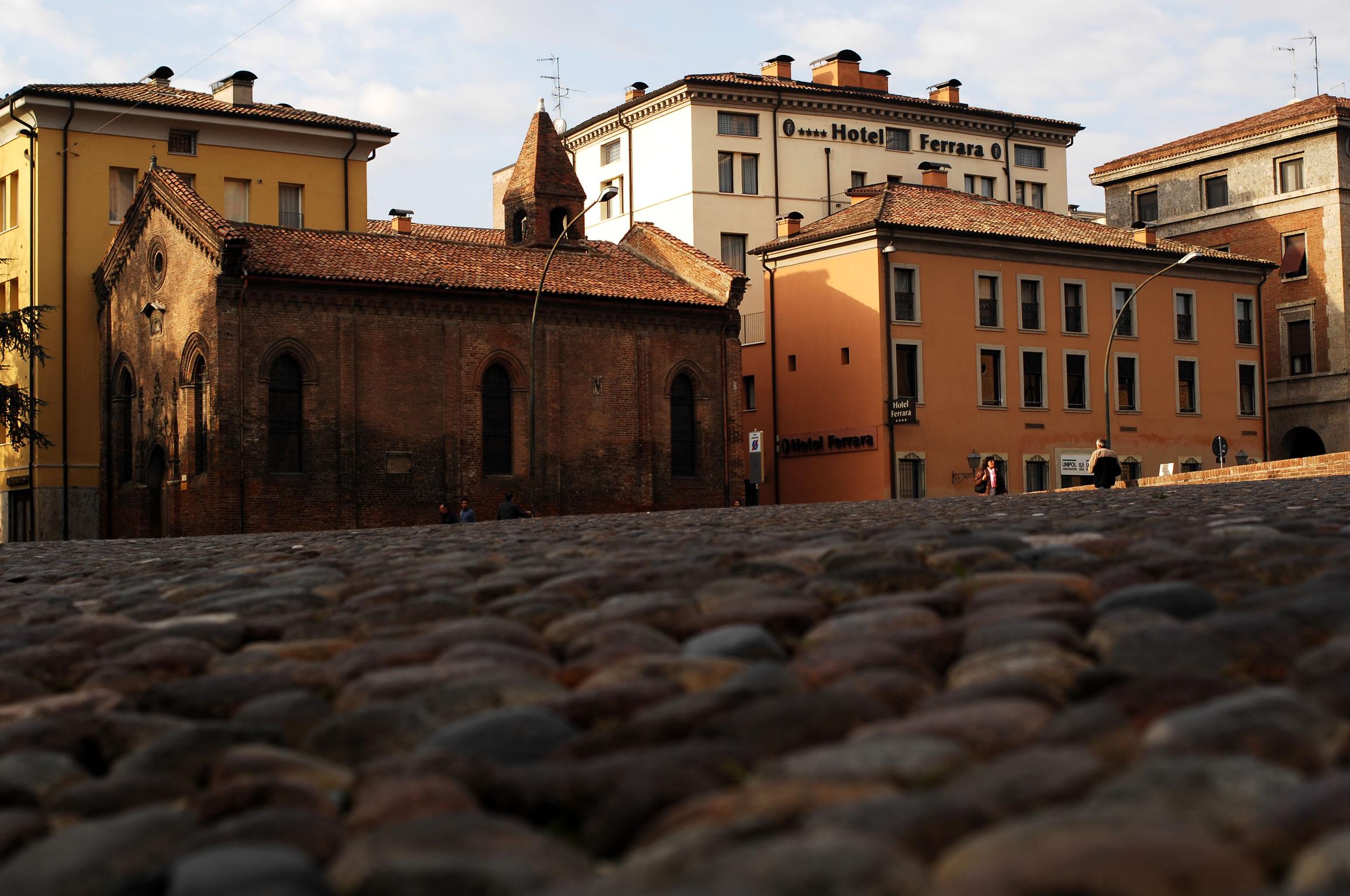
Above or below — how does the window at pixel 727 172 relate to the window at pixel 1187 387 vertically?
above

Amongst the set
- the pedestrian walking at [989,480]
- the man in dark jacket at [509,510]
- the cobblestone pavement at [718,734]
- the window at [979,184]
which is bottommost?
the cobblestone pavement at [718,734]

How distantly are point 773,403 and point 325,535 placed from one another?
122ft

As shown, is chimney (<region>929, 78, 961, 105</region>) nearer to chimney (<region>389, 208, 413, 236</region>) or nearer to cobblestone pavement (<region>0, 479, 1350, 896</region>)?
chimney (<region>389, 208, 413, 236</region>)

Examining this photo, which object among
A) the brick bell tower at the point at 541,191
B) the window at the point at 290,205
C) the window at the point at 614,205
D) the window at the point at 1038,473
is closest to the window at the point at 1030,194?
the window at the point at 614,205

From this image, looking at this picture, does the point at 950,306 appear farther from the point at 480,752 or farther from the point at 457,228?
the point at 480,752

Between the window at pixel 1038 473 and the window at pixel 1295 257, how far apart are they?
19130 mm

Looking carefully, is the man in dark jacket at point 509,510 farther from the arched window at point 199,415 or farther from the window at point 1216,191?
the window at point 1216,191

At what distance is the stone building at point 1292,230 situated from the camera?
202 ft

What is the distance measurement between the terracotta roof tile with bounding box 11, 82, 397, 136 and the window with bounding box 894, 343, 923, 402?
18754mm

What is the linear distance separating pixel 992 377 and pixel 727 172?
1552 centimetres

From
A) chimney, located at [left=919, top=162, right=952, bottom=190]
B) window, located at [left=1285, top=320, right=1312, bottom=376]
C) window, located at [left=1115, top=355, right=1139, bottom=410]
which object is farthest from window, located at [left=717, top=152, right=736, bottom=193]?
window, located at [left=1285, top=320, right=1312, bottom=376]

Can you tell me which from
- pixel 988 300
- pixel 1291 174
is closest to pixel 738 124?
pixel 988 300

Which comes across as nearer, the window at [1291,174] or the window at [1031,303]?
the window at [1031,303]

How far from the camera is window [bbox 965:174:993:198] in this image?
67.0m
